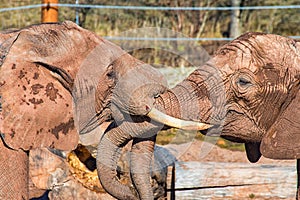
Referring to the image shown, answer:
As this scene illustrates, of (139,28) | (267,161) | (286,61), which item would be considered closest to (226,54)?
(286,61)

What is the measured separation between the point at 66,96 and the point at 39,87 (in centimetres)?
15

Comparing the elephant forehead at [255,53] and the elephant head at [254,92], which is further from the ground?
the elephant forehead at [255,53]

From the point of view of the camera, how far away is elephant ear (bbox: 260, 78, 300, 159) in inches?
158

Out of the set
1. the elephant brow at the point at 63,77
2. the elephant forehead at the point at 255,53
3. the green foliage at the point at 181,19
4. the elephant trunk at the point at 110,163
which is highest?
the elephant forehead at the point at 255,53

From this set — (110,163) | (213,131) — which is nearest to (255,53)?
(213,131)

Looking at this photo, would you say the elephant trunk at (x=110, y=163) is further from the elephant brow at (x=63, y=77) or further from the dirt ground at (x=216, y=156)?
the dirt ground at (x=216, y=156)

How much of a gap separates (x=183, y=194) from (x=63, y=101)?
5.05 ft

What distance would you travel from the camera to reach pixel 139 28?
1241cm

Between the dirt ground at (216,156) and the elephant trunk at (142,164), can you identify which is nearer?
the elephant trunk at (142,164)

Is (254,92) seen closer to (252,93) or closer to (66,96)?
(252,93)

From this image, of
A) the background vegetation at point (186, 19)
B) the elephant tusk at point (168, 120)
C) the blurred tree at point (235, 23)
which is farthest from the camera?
the background vegetation at point (186, 19)

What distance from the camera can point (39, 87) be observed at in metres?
3.88

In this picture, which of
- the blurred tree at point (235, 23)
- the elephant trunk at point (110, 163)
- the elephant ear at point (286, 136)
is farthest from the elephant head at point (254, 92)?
the blurred tree at point (235, 23)

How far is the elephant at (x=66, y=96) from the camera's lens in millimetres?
3838
